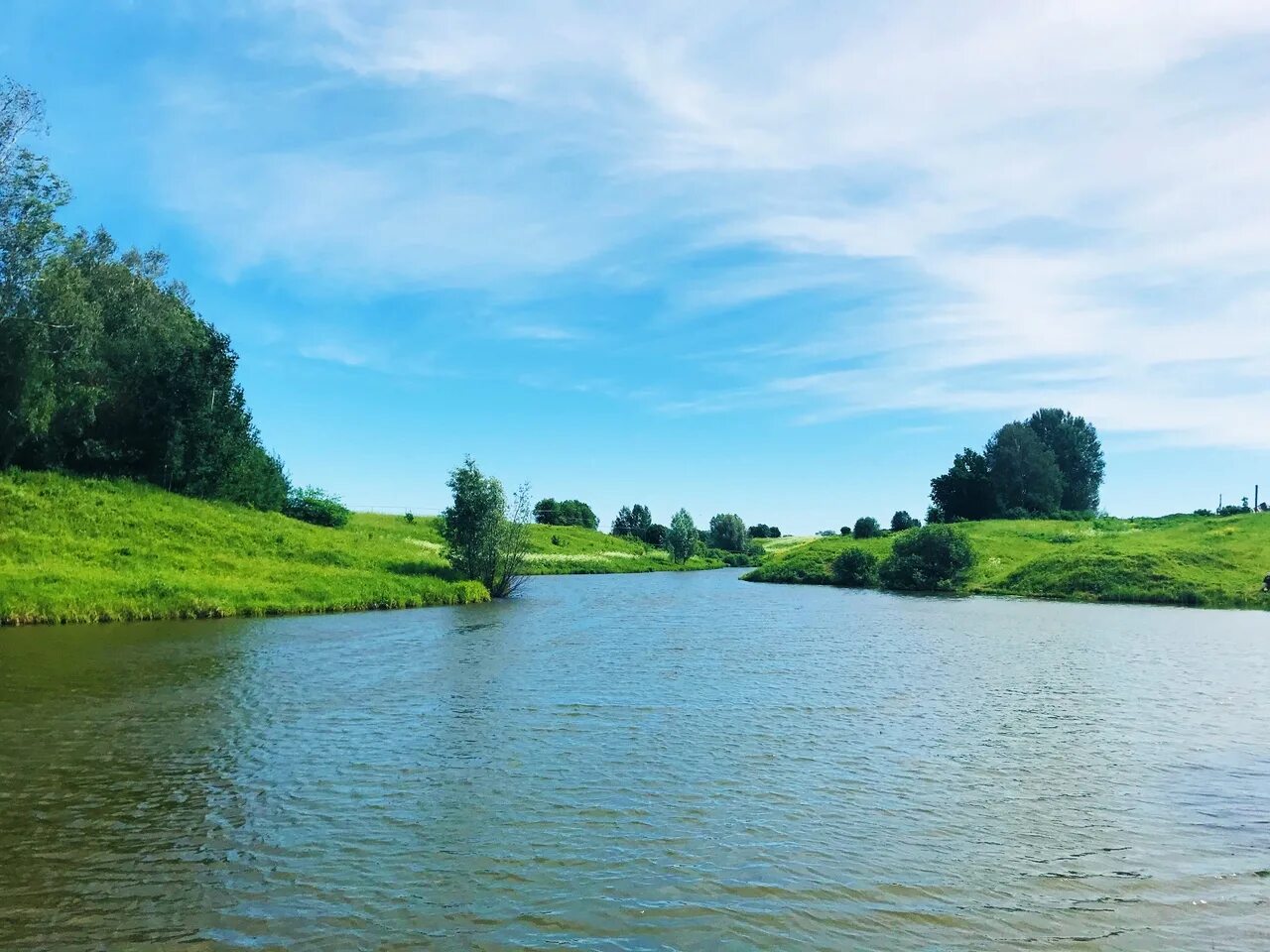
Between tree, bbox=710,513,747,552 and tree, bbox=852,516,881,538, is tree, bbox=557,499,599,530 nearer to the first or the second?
tree, bbox=710,513,747,552

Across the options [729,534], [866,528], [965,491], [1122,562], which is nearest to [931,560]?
[1122,562]

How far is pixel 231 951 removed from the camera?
8664mm

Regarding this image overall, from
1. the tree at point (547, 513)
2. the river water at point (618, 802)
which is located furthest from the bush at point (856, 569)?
the tree at point (547, 513)

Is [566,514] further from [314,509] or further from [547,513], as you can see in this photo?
[314,509]

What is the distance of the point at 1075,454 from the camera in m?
142

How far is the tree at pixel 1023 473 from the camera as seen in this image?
12456cm

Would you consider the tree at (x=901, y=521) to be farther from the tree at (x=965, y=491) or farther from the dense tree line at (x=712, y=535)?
the dense tree line at (x=712, y=535)

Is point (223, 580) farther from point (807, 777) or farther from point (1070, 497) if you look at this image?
point (1070, 497)

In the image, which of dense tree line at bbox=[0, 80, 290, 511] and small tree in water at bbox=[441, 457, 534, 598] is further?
small tree in water at bbox=[441, 457, 534, 598]

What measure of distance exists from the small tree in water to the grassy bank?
141 ft

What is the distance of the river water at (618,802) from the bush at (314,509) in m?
46.3

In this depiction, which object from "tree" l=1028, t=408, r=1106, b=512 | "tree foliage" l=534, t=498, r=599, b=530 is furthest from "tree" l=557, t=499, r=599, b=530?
"tree" l=1028, t=408, r=1106, b=512

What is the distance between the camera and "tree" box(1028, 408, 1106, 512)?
141500mm

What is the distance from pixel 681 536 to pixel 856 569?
5258 centimetres
